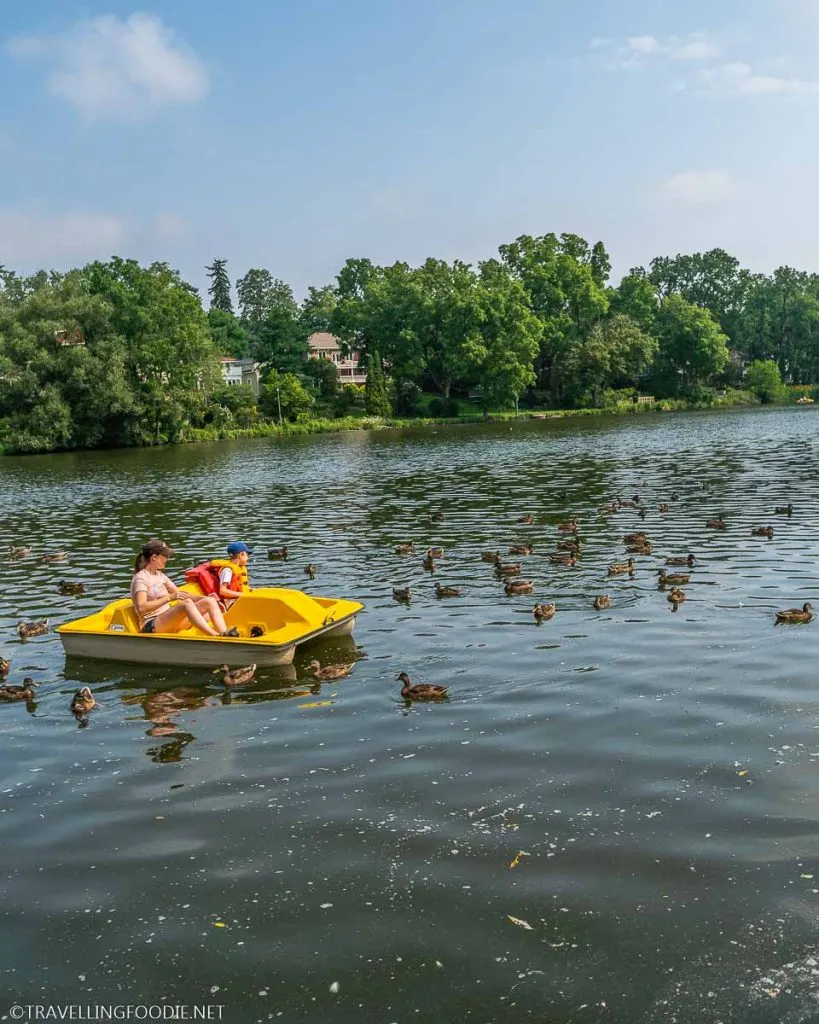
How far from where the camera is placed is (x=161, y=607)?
1395 centimetres

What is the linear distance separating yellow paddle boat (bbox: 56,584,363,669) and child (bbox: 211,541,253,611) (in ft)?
0.50

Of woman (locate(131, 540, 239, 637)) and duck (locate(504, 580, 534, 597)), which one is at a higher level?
woman (locate(131, 540, 239, 637))

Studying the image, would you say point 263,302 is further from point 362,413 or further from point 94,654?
point 94,654

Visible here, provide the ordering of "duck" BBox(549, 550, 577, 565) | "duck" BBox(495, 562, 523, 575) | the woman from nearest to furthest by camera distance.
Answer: the woman
"duck" BBox(495, 562, 523, 575)
"duck" BBox(549, 550, 577, 565)

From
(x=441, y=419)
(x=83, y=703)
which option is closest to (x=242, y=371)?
(x=441, y=419)

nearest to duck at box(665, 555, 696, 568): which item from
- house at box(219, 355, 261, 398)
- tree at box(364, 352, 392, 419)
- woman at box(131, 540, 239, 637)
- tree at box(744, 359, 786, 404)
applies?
woman at box(131, 540, 239, 637)

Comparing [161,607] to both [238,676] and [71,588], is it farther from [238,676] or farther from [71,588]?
[71,588]

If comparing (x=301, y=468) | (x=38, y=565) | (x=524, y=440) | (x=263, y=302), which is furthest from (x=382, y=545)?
(x=263, y=302)

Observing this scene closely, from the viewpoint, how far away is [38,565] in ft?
78.2

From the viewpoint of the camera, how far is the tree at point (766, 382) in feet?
406

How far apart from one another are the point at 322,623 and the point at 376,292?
109594mm

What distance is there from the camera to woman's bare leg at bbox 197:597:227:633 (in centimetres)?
1383

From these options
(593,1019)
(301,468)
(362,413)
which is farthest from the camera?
(362,413)

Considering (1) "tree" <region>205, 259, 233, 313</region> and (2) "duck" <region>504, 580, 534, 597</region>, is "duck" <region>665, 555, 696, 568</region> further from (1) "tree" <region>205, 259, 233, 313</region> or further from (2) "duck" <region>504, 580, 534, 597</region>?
(1) "tree" <region>205, 259, 233, 313</region>
